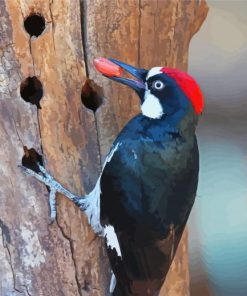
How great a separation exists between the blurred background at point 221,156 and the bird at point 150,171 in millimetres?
617

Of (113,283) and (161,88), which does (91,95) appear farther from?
(113,283)

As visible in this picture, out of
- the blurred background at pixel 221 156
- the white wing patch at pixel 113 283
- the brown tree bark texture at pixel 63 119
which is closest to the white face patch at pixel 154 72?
the brown tree bark texture at pixel 63 119

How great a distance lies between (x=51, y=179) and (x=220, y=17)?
0.74m

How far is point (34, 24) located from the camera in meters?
1.17

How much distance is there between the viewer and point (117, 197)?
107cm

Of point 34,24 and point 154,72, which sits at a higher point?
point 34,24

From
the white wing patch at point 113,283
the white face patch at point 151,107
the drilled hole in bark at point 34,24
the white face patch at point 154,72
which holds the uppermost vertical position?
the drilled hole in bark at point 34,24

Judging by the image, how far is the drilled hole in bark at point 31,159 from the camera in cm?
117

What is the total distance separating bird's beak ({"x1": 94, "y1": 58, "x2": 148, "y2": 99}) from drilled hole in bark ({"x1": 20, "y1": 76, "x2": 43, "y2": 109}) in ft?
0.50

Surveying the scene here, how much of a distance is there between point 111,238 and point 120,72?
10.2 inches

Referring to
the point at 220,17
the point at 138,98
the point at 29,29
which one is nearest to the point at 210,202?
the point at 220,17

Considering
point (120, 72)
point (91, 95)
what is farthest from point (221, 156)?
point (120, 72)

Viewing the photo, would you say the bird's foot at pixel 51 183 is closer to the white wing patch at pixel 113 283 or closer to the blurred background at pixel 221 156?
the white wing patch at pixel 113 283

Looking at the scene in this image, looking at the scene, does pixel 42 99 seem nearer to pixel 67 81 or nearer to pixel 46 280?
pixel 67 81
